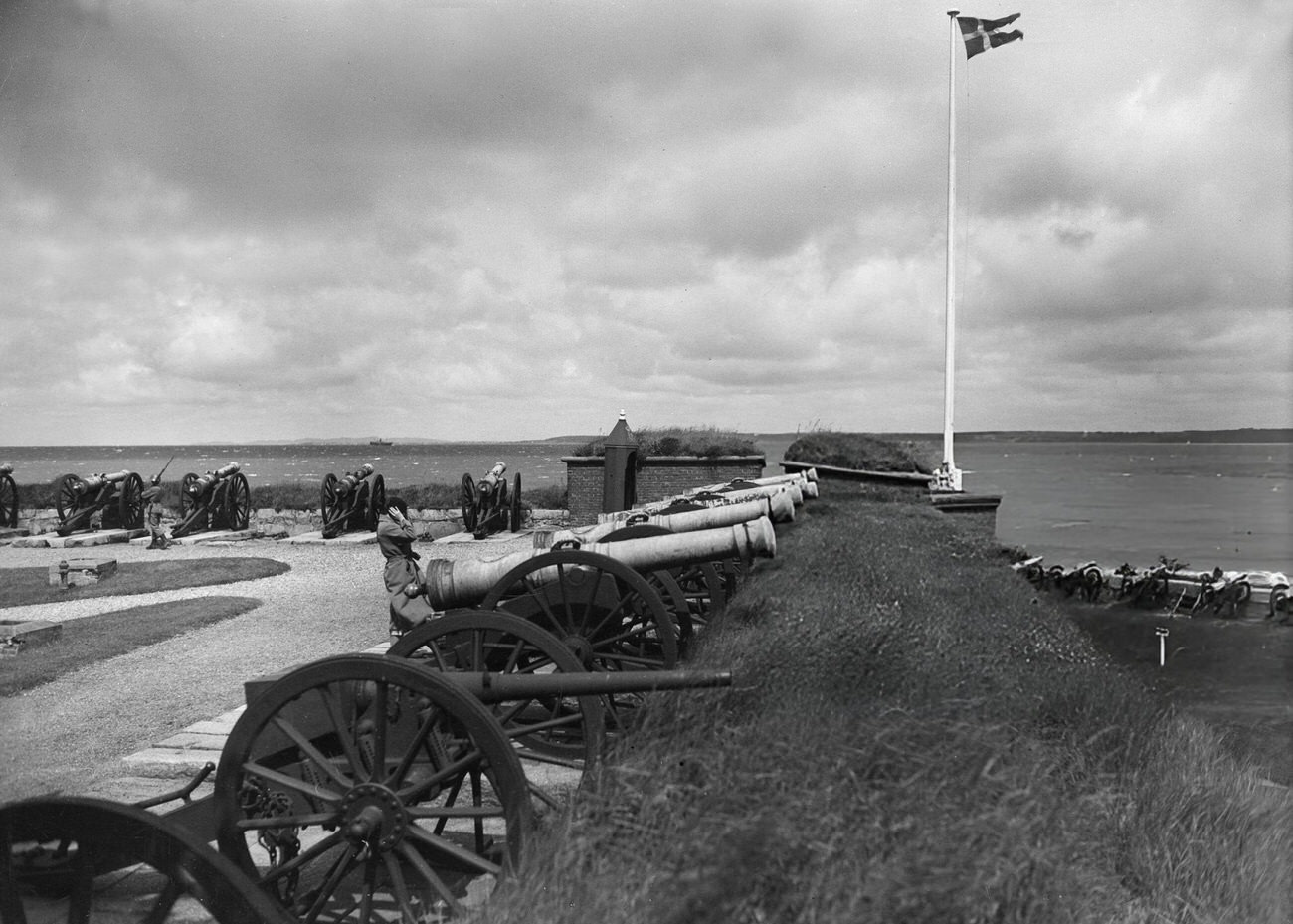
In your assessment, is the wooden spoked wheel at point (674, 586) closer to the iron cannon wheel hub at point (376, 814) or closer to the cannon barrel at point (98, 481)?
the iron cannon wheel hub at point (376, 814)

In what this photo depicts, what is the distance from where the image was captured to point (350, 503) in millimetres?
20578

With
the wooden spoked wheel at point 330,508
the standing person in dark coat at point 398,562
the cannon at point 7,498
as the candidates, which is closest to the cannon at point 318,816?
the standing person in dark coat at point 398,562

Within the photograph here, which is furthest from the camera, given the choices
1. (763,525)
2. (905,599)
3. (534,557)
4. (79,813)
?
(905,599)

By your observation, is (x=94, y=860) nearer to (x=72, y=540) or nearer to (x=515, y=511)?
(x=515, y=511)

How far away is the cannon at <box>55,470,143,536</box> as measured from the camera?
20.8 metres

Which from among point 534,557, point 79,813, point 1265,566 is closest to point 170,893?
point 79,813

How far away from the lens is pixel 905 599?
319 inches

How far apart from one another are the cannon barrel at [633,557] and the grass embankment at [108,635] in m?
4.20

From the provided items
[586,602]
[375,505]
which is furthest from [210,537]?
[586,602]

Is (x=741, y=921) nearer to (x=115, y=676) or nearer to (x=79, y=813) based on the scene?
(x=79, y=813)

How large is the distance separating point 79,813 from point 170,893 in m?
0.32

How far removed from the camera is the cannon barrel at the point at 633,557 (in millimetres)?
5871

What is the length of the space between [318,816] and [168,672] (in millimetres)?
6063

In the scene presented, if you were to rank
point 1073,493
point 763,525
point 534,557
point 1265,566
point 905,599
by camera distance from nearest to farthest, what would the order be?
point 534,557, point 763,525, point 905,599, point 1265,566, point 1073,493
